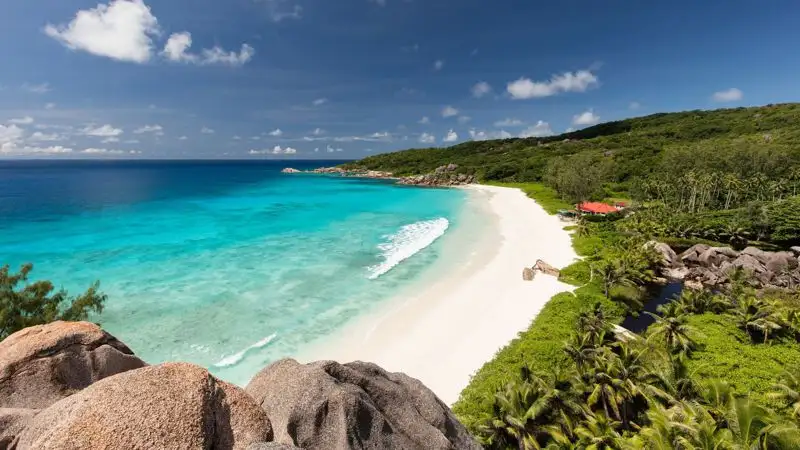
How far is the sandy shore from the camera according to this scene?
28.3 metres

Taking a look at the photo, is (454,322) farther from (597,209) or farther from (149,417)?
(597,209)

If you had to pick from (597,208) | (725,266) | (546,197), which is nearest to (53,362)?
(725,266)

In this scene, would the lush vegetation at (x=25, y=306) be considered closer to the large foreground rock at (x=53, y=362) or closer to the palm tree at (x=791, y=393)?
the large foreground rock at (x=53, y=362)

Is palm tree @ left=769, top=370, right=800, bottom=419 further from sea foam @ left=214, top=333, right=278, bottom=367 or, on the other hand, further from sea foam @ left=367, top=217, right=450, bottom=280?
sea foam @ left=367, top=217, right=450, bottom=280

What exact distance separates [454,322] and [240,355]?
18.9 m

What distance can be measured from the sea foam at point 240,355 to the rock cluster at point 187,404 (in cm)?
1629

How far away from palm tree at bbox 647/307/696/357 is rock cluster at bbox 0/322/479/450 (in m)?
25.7

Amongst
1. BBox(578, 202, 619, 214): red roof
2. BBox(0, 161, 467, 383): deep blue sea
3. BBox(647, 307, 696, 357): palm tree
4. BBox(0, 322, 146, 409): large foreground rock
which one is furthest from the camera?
BBox(578, 202, 619, 214): red roof

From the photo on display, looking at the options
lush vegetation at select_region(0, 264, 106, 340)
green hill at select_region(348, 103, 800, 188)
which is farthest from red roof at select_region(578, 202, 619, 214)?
lush vegetation at select_region(0, 264, 106, 340)

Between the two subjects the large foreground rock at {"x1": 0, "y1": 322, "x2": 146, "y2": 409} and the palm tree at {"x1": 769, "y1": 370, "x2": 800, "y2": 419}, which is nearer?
the large foreground rock at {"x1": 0, "y1": 322, "x2": 146, "y2": 409}

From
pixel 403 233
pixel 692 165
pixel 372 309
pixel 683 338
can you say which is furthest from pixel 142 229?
pixel 692 165

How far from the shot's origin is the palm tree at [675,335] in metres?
30.1

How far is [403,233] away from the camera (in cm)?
7281

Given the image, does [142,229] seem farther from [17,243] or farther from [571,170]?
[571,170]
